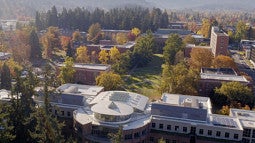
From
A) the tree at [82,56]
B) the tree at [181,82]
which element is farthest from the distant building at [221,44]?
the tree at [82,56]

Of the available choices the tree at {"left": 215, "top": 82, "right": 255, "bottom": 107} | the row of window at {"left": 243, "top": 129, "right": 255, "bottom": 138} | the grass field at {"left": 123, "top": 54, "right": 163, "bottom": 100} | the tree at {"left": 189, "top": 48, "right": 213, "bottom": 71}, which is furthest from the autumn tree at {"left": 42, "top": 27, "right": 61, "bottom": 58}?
the row of window at {"left": 243, "top": 129, "right": 255, "bottom": 138}

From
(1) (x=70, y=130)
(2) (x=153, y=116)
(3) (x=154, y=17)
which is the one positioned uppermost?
(3) (x=154, y=17)

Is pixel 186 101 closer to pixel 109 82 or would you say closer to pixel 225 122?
pixel 225 122

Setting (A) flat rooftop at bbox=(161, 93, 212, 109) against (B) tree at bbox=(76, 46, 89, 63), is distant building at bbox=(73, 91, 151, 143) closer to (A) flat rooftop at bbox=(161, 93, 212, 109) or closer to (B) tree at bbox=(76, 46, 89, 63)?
(A) flat rooftop at bbox=(161, 93, 212, 109)

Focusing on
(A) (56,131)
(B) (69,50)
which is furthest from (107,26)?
(A) (56,131)

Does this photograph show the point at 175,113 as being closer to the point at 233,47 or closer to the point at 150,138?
the point at 150,138

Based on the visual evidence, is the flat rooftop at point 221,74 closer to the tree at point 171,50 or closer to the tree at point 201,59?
the tree at point 201,59
